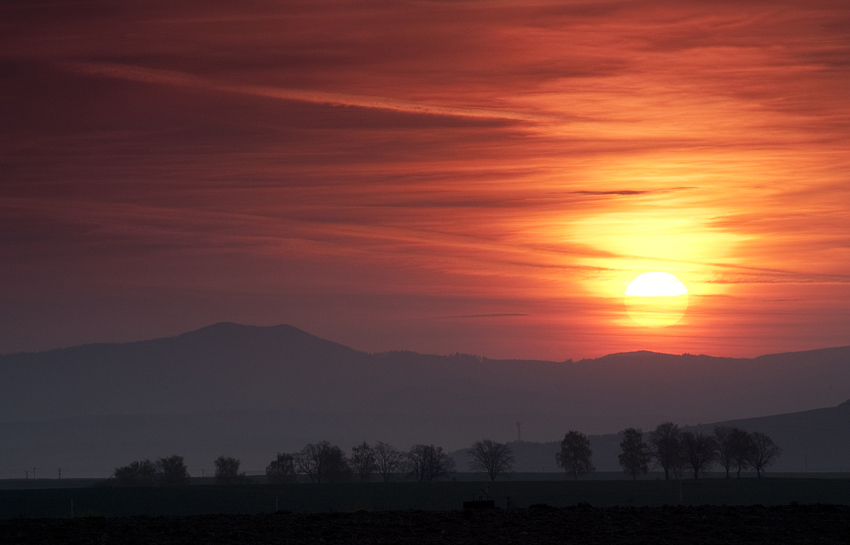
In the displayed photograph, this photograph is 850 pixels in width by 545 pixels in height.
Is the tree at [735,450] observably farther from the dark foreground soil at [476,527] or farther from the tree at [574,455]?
the dark foreground soil at [476,527]

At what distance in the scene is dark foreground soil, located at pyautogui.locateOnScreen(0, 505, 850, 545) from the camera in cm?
3769

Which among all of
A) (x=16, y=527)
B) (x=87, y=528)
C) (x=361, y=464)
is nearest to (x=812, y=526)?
(x=87, y=528)

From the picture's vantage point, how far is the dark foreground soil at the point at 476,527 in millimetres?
37688

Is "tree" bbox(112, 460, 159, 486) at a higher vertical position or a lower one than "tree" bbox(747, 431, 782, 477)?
higher

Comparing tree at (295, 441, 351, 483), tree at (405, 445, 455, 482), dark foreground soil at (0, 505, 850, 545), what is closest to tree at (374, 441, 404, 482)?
tree at (295, 441, 351, 483)

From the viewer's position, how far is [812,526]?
133 feet

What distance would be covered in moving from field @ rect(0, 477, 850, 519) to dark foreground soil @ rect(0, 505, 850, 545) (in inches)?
1804

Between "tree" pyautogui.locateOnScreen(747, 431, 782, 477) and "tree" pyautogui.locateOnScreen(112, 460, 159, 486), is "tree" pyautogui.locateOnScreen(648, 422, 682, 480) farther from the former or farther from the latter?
"tree" pyautogui.locateOnScreen(112, 460, 159, 486)

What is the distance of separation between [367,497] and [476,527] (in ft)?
253

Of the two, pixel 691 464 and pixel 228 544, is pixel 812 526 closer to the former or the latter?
pixel 228 544

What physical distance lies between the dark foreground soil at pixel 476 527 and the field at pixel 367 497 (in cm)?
4583

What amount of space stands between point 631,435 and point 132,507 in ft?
353

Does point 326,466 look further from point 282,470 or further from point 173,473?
point 173,473

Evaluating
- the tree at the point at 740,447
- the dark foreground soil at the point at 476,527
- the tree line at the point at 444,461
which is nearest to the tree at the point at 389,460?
the tree line at the point at 444,461
